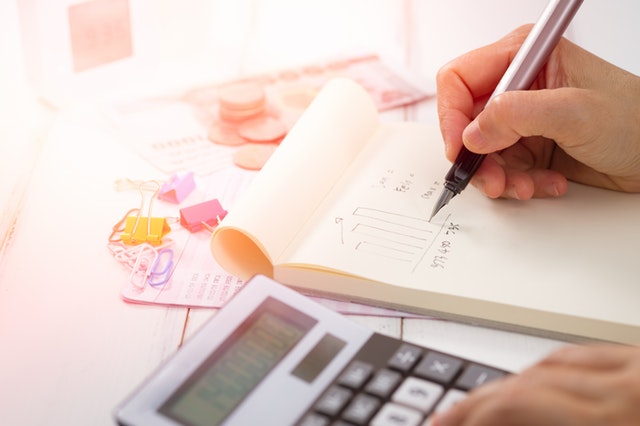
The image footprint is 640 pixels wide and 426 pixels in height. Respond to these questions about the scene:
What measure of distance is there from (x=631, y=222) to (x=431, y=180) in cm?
18

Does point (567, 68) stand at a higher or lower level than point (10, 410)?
higher

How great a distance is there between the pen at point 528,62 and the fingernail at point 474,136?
23mm

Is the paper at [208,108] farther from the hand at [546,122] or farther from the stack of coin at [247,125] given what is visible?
the hand at [546,122]

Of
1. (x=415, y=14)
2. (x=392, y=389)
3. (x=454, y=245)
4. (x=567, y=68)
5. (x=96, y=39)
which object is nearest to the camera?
(x=392, y=389)

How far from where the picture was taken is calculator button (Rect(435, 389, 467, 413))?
20.4 inches

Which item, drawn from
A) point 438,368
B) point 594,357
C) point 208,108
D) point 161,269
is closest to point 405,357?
point 438,368

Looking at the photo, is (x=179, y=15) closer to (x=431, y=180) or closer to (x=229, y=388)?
(x=431, y=180)

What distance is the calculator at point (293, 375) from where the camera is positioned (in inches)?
20.5

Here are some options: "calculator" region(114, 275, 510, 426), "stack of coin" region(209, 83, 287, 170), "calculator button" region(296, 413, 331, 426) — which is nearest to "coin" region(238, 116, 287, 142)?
"stack of coin" region(209, 83, 287, 170)

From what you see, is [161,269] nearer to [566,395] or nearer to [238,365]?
[238,365]

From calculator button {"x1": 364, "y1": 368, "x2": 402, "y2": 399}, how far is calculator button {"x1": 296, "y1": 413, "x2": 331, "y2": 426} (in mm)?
33

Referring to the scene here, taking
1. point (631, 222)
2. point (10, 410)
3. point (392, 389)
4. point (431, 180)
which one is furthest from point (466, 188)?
point (10, 410)

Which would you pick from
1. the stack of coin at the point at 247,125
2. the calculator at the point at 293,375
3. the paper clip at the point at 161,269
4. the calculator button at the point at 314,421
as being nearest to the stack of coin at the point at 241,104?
the stack of coin at the point at 247,125

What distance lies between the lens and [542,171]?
2.62 feet
